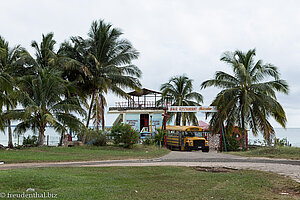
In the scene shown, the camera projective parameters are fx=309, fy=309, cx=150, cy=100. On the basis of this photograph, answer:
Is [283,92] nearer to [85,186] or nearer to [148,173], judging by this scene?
[148,173]

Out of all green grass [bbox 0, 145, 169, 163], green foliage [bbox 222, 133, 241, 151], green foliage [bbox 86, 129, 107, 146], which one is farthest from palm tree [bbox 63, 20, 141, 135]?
green foliage [bbox 222, 133, 241, 151]

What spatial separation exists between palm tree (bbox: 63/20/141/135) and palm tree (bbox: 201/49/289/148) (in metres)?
8.47

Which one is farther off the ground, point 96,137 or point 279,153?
point 96,137

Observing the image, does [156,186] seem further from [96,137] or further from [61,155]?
[96,137]

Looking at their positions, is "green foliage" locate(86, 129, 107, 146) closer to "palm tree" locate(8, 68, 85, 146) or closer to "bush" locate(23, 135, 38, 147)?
"palm tree" locate(8, 68, 85, 146)

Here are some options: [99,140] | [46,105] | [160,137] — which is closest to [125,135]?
[99,140]

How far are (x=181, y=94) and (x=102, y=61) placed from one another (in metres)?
14.7

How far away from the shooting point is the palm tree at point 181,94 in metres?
39.2

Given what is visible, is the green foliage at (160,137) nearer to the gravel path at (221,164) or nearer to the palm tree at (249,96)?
the palm tree at (249,96)

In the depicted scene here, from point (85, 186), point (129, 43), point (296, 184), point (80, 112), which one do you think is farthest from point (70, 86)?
point (296, 184)

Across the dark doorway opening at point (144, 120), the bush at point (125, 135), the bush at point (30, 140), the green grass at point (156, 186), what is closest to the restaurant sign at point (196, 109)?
the bush at point (125, 135)

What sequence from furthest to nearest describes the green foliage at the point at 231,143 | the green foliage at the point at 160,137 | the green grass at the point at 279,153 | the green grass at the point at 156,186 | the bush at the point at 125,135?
the green foliage at the point at 160,137
the green foliage at the point at 231,143
the bush at the point at 125,135
the green grass at the point at 279,153
the green grass at the point at 156,186

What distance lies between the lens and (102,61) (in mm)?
29109

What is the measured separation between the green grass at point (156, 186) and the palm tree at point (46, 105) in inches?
574
